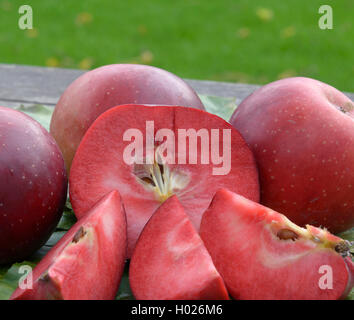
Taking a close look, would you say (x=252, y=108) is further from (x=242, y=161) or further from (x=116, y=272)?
(x=116, y=272)

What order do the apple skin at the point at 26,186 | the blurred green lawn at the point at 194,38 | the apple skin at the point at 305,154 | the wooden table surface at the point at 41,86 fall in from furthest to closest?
the blurred green lawn at the point at 194,38
the wooden table surface at the point at 41,86
the apple skin at the point at 305,154
the apple skin at the point at 26,186

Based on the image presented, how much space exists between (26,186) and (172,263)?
247mm

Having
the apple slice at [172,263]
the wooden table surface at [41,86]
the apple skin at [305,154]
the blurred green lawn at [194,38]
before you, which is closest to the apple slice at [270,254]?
the apple slice at [172,263]

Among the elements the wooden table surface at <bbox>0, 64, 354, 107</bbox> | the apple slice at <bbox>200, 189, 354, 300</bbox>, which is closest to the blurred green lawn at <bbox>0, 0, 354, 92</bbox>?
the wooden table surface at <bbox>0, 64, 354, 107</bbox>

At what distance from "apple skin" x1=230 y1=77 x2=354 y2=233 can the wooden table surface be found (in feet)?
1.71

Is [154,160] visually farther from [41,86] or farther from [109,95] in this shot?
[41,86]

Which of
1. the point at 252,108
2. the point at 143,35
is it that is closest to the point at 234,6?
the point at 143,35

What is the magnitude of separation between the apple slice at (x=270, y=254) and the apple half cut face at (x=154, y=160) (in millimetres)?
100

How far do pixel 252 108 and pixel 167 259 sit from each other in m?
0.37

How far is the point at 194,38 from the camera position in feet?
9.02

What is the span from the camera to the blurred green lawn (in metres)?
2.49

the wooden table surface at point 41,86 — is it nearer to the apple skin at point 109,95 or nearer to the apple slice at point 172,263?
the apple skin at point 109,95

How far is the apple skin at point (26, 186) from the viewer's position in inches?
32.2
